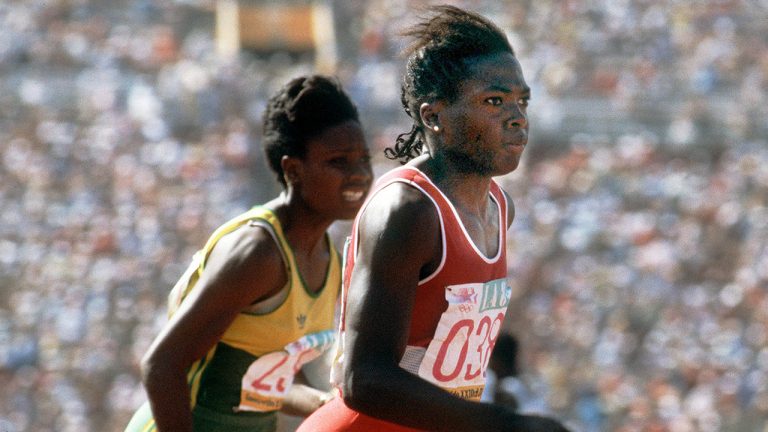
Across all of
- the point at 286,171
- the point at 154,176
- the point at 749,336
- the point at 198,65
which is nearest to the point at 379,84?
the point at 198,65

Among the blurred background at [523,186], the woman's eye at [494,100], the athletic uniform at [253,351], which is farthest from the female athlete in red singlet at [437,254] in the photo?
the blurred background at [523,186]

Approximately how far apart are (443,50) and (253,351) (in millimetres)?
1390

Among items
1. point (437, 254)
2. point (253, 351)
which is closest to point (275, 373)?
point (253, 351)

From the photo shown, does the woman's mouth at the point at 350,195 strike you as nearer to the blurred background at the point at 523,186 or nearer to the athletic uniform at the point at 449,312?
the athletic uniform at the point at 449,312

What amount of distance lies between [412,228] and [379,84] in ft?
73.8

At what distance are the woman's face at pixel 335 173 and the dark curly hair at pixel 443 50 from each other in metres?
0.88

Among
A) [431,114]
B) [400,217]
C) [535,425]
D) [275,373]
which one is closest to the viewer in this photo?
[535,425]

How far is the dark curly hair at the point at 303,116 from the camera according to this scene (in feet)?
15.1

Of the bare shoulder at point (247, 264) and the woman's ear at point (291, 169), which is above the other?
the woman's ear at point (291, 169)

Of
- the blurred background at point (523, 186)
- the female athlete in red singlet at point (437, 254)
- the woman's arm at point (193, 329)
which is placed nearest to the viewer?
the female athlete in red singlet at point (437, 254)

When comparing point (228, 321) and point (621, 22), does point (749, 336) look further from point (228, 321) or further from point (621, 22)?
point (228, 321)

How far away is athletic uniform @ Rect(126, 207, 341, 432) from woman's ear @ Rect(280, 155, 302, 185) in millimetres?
169

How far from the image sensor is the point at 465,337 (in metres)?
3.51

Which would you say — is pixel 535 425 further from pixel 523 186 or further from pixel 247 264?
pixel 523 186
